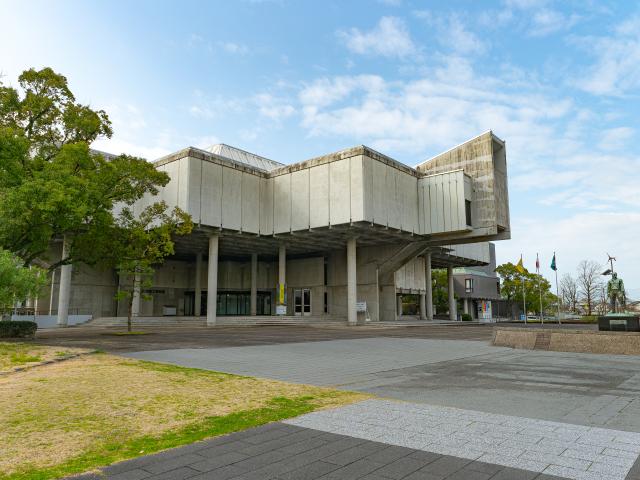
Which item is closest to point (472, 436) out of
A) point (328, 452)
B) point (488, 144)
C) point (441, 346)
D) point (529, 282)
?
point (328, 452)

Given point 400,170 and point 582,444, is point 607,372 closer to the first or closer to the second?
point 582,444

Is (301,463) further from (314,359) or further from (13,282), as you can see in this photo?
(13,282)

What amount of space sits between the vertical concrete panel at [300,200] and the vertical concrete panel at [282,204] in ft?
1.67

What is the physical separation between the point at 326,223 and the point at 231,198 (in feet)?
29.6

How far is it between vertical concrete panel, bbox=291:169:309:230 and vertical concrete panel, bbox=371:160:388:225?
6427mm

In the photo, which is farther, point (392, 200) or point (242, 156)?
point (242, 156)

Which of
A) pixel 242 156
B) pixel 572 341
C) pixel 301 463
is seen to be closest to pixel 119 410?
pixel 301 463

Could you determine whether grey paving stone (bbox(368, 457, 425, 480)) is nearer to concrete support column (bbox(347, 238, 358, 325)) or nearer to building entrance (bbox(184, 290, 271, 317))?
concrete support column (bbox(347, 238, 358, 325))

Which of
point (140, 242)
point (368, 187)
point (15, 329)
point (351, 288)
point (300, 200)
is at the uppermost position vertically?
point (368, 187)

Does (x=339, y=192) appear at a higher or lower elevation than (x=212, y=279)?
higher

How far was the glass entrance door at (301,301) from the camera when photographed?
55.3 m

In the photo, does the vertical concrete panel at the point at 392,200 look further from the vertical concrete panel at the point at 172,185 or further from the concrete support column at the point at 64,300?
the concrete support column at the point at 64,300

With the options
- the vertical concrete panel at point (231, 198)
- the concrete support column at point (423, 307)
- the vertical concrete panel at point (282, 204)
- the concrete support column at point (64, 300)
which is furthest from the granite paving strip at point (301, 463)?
the concrete support column at point (423, 307)

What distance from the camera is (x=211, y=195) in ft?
131
